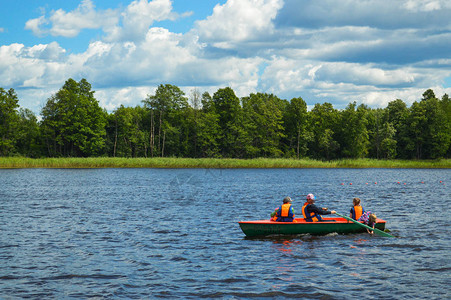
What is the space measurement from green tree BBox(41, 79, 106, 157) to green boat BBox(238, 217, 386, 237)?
8361 cm

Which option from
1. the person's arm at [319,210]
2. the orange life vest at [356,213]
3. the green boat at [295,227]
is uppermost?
the person's arm at [319,210]

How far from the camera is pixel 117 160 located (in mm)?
84000

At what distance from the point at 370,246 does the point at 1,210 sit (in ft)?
79.4

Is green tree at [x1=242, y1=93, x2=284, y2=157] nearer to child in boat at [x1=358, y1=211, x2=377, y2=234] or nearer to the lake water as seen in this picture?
the lake water

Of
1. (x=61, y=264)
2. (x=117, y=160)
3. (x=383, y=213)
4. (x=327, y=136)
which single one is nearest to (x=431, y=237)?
(x=383, y=213)

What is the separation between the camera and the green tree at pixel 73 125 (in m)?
99.6

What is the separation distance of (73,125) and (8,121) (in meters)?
13.1

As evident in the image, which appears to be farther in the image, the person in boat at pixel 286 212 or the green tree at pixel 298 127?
the green tree at pixel 298 127

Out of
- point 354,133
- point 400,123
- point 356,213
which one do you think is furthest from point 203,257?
point 400,123

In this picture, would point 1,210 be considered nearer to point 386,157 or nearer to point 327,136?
point 327,136

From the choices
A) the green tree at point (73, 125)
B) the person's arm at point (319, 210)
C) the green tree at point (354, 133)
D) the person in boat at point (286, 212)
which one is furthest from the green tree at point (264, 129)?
the person in boat at point (286, 212)

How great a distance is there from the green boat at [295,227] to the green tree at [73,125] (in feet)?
274

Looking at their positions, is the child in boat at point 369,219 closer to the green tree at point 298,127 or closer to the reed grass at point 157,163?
the reed grass at point 157,163

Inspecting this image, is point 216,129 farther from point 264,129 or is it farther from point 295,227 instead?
point 295,227
